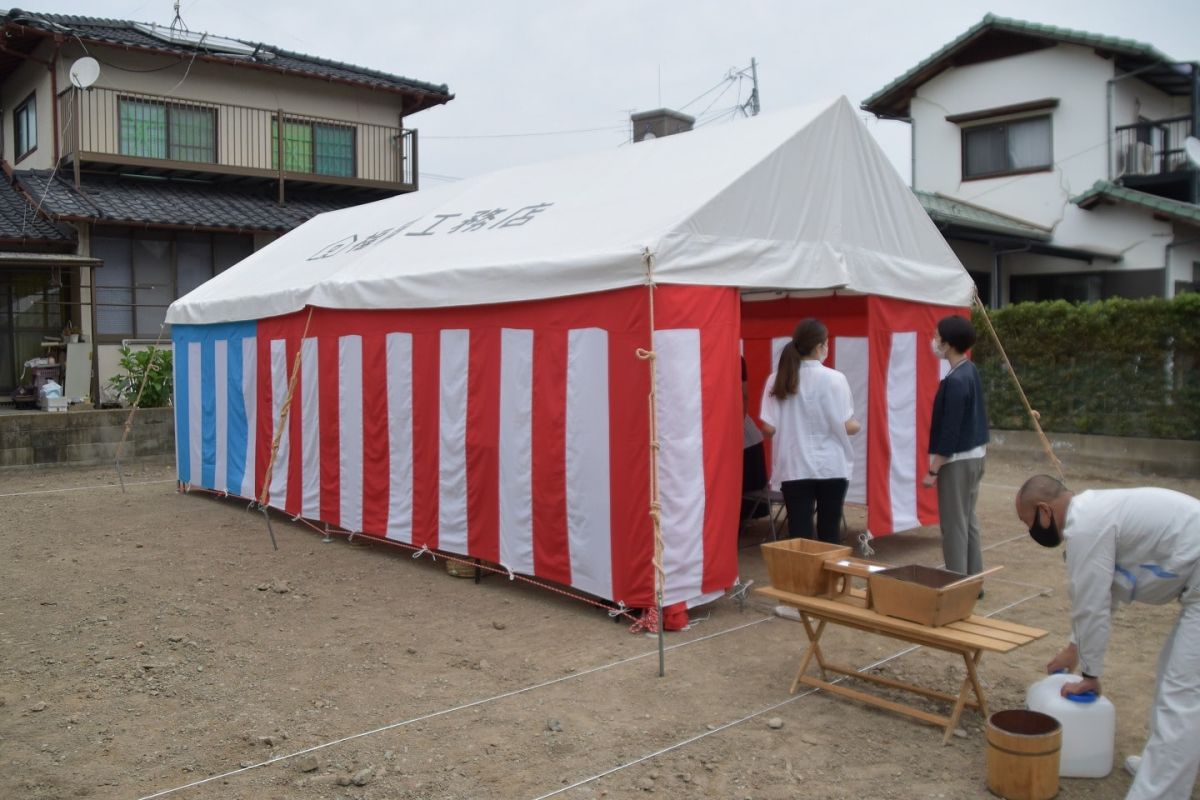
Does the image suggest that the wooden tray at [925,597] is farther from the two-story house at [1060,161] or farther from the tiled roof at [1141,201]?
the tiled roof at [1141,201]

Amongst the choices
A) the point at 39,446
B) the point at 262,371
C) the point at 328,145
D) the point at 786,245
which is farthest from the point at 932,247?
the point at 328,145

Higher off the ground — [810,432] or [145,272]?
[145,272]

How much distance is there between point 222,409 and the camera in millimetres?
8891

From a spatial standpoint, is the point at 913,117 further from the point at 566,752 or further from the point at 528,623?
the point at 566,752

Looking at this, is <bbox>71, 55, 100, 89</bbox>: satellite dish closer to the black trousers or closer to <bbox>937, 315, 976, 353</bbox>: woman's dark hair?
the black trousers

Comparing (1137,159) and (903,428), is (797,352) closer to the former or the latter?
(903,428)

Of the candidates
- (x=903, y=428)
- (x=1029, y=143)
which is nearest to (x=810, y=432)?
(x=903, y=428)

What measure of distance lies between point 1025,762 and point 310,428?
5.79 meters

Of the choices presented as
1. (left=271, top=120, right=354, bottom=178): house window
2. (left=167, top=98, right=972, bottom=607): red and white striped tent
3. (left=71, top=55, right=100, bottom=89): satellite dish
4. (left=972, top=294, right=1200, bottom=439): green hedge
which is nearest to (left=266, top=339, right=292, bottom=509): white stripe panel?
(left=167, top=98, right=972, bottom=607): red and white striped tent

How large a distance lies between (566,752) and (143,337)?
40.4 feet

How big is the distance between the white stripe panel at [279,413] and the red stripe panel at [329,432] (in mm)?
631

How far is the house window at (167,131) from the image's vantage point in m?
14.6

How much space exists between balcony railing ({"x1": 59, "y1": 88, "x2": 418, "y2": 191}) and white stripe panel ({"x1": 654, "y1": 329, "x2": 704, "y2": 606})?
39.0 ft

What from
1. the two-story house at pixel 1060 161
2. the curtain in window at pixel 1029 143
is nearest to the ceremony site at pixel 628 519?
the two-story house at pixel 1060 161
